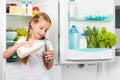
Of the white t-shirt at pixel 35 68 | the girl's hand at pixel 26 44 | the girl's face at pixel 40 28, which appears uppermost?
the girl's face at pixel 40 28

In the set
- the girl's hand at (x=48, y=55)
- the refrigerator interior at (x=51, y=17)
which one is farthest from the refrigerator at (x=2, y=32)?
the girl's hand at (x=48, y=55)

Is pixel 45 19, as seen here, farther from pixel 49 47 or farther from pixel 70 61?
pixel 70 61

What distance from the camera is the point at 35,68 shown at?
75.0 inches

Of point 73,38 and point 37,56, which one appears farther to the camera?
point 73,38

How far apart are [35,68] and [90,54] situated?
0.60 metres

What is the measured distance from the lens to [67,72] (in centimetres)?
254

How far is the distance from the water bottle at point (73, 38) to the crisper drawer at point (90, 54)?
0.23ft

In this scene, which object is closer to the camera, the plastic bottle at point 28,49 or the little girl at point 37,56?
the plastic bottle at point 28,49

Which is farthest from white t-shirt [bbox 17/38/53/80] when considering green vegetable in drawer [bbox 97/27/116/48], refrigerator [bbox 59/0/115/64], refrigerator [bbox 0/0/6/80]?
green vegetable in drawer [bbox 97/27/116/48]

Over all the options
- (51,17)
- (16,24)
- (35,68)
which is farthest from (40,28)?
(16,24)

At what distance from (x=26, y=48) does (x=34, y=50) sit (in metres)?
0.06

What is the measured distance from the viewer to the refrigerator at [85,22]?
7.27 feet

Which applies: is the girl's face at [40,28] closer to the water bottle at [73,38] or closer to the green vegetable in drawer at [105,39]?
the water bottle at [73,38]

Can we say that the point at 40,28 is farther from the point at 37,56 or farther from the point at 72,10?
the point at 72,10
